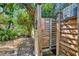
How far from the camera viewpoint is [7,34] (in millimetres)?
1988

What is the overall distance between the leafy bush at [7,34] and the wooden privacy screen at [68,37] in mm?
512

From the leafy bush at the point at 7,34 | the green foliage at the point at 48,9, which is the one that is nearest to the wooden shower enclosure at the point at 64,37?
the green foliage at the point at 48,9

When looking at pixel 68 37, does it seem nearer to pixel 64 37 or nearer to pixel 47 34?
pixel 64 37

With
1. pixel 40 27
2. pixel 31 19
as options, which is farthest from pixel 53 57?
pixel 31 19

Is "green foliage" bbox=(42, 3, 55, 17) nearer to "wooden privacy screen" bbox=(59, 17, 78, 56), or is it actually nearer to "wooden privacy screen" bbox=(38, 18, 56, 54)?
"wooden privacy screen" bbox=(38, 18, 56, 54)

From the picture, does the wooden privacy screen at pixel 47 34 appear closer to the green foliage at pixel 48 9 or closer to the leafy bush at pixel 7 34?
the green foliage at pixel 48 9

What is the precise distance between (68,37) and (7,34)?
66 centimetres

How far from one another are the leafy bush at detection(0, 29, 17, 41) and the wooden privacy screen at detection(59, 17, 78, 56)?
0.51 meters

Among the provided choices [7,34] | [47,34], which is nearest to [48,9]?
[47,34]

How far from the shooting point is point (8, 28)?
6.58ft

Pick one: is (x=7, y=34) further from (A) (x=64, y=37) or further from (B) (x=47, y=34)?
(A) (x=64, y=37)

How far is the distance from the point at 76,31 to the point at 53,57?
1.23 ft

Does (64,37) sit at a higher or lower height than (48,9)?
lower

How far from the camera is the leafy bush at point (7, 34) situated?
1.99m
